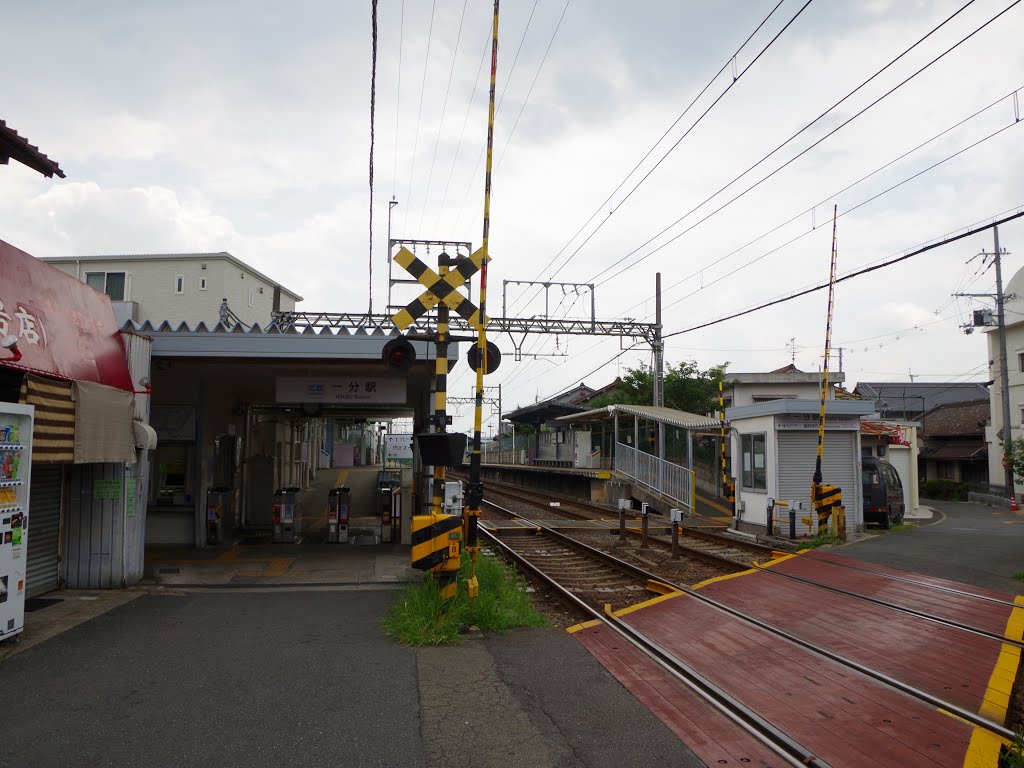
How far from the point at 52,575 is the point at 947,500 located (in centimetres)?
3491

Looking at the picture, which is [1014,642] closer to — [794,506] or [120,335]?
[794,506]

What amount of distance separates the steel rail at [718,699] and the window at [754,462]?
383 inches

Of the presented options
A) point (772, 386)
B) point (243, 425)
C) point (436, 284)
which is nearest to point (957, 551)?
point (436, 284)

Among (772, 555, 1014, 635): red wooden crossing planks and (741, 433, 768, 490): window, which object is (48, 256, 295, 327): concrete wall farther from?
(772, 555, 1014, 635): red wooden crossing planks

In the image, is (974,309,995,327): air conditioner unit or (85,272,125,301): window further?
(974,309,995,327): air conditioner unit

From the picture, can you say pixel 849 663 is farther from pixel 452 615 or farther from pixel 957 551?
pixel 957 551

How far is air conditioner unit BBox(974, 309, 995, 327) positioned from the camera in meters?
33.0

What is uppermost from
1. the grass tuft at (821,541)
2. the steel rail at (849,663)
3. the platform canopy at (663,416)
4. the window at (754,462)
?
the platform canopy at (663,416)

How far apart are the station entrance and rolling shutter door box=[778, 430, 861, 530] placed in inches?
316

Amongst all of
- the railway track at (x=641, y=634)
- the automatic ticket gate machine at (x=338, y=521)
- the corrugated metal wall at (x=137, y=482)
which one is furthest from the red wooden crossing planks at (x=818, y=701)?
the automatic ticket gate machine at (x=338, y=521)

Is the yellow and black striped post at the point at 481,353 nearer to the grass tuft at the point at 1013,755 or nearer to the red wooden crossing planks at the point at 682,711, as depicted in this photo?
the red wooden crossing planks at the point at 682,711

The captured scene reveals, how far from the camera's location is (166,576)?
10430mm

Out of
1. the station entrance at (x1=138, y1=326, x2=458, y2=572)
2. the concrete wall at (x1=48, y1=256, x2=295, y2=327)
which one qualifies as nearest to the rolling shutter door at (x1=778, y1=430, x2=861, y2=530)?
the station entrance at (x1=138, y1=326, x2=458, y2=572)

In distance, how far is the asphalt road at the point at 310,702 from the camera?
4.42 m
